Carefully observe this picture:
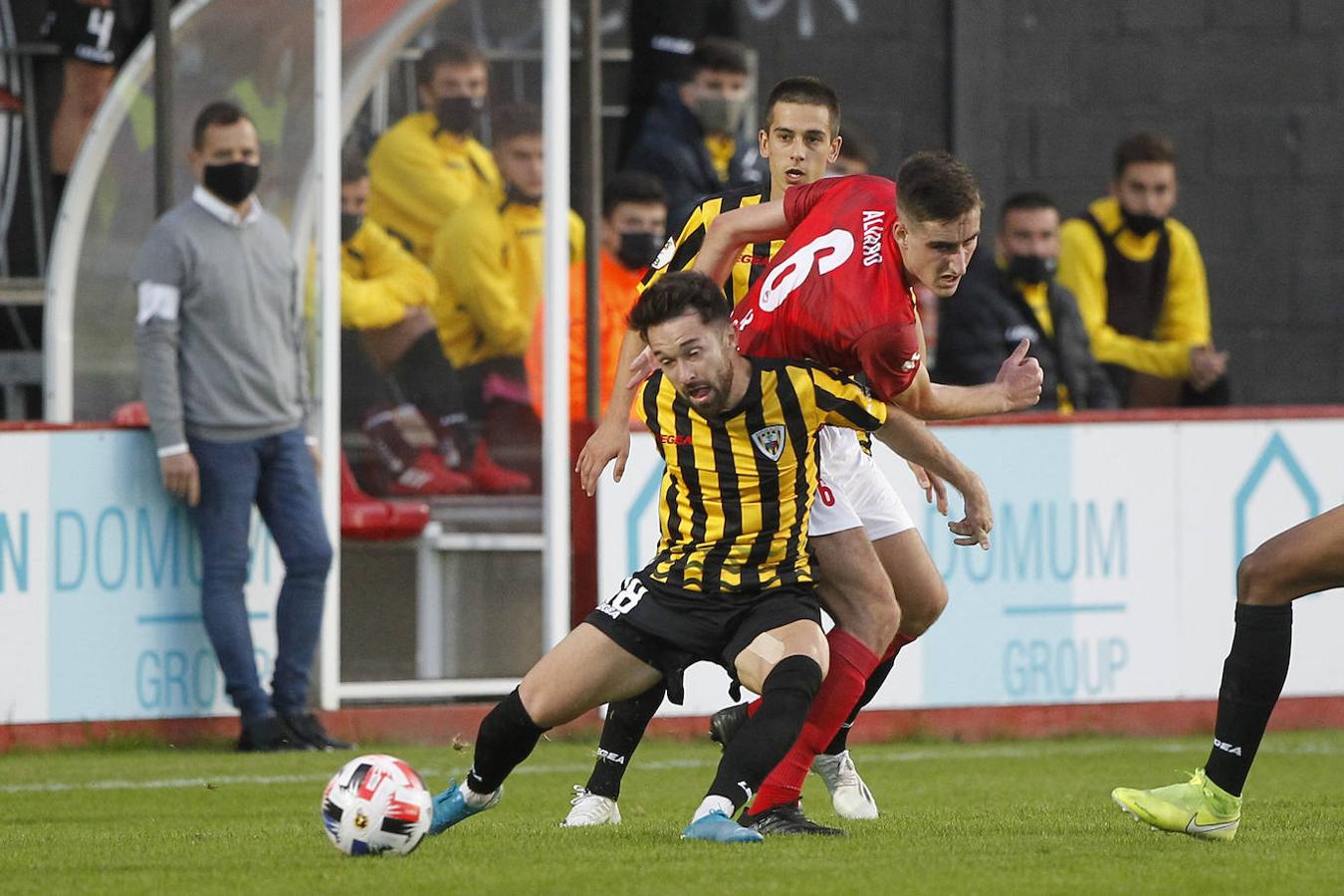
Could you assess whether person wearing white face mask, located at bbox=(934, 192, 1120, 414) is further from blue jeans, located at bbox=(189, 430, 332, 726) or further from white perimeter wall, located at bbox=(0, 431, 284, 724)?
white perimeter wall, located at bbox=(0, 431, 284, 724)

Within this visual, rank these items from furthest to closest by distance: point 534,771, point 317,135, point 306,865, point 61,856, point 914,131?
1. point 914,131
2. point 317,135
3. point 534,771
4. point 61,856
5. point 306,865

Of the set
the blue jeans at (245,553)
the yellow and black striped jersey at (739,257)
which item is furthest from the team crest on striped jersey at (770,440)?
the blue jeans at (245,553)

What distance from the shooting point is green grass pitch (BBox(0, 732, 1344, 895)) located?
17.3ft

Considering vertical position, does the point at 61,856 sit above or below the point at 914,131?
below

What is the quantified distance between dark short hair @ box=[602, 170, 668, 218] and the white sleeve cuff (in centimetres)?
218

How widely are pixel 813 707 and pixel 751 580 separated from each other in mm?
576

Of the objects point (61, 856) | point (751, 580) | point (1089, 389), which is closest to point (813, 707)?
point (751, 580)

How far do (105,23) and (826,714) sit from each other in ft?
21.1

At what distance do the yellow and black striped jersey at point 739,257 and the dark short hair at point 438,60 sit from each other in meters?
3.57

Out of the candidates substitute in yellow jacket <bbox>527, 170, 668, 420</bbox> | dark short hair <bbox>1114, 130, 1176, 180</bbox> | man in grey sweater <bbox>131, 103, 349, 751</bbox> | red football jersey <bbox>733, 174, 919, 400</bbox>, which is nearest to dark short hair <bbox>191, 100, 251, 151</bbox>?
man in grey sweater <bbox>131, 103, 349, 751</bbox>

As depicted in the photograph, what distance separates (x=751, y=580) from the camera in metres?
5.86

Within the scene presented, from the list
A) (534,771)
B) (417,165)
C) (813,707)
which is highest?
(417,165)

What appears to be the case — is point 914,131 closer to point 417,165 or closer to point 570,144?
point 570,144

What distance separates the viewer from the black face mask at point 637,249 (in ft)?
34.4
